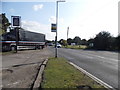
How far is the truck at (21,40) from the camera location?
87.3 ft

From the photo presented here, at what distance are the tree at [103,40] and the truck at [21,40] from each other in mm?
18956

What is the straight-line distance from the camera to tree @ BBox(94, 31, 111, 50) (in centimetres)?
4961

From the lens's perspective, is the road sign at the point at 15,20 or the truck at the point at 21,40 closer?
the road sign at the point at 15,20

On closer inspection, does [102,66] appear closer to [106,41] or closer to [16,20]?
[16,20]

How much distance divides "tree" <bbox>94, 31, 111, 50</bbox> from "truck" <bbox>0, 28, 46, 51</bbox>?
1896 cm

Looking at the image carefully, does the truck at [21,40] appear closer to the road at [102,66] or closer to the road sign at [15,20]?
the road sign at [15,20]

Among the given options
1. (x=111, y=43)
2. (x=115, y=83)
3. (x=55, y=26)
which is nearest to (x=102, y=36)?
(x=111, y=43)

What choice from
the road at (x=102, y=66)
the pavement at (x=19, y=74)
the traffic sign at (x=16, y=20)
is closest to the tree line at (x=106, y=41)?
the road at (x=102, y=66)

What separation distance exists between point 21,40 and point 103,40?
2755 centimetres

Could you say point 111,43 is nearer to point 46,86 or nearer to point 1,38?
point 1,38

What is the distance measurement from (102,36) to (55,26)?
1418 inches

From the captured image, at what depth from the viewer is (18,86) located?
643 cm

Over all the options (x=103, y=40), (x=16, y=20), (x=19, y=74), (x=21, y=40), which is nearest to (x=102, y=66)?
(x=19, y=74)

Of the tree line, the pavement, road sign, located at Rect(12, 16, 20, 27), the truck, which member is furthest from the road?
the tree line
